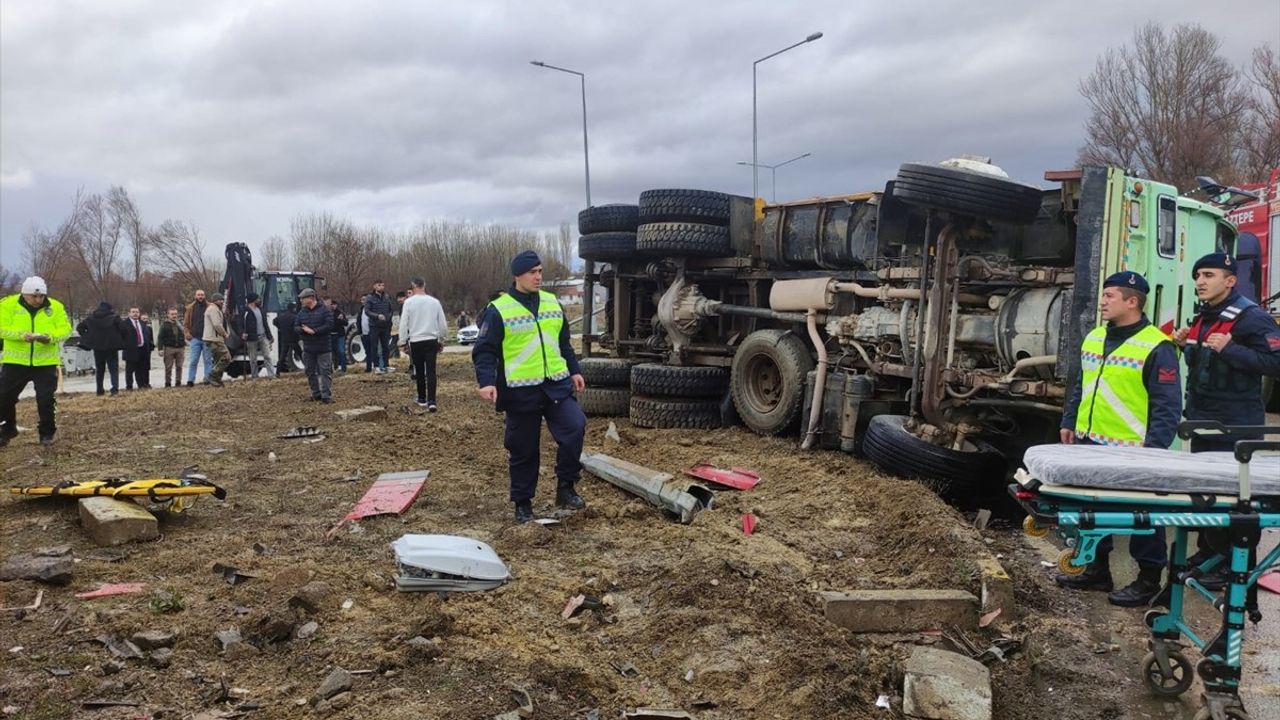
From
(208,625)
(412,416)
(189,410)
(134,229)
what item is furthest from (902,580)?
(134,229)

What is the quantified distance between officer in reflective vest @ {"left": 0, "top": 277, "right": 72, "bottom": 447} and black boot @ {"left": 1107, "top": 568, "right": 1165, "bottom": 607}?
324 inches

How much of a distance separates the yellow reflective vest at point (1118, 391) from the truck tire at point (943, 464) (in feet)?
5.53

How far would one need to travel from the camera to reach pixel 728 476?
664cm

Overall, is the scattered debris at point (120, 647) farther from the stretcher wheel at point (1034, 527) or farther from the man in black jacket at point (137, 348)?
the man in black jacket at point (137, 348)

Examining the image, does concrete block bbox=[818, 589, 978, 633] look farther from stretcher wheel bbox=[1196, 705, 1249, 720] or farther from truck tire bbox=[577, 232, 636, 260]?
truck tire bbox=[577, 232, 636, 260]

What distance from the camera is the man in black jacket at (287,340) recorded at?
15766 millimetres

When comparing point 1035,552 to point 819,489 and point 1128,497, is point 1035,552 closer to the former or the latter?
point 819,489

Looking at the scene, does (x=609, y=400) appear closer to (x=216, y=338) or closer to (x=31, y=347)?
(x=31, y=347)

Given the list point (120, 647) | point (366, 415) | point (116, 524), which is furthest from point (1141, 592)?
point (366, 415)

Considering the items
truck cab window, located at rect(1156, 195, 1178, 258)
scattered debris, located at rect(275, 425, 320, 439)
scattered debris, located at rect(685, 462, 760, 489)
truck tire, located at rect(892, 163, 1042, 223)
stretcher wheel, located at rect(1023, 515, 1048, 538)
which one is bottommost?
scattered debris, located at rect(685, 462, 760, 489)

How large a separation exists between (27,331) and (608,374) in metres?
5.40

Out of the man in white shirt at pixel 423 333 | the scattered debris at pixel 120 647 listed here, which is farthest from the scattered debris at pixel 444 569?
the man in white shirt at pixel 423 333

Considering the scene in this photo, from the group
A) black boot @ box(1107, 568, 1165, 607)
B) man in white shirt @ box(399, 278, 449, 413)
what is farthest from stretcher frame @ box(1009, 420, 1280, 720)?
man in white shirt @ box(399, 278, 449, 413)

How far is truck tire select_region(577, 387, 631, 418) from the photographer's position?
32.2 feet
